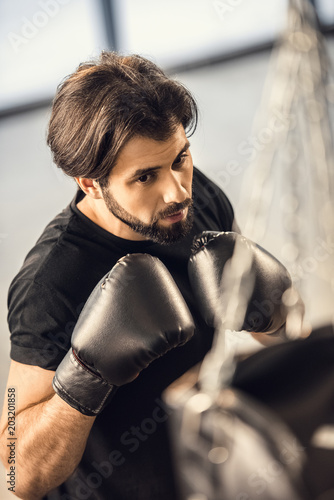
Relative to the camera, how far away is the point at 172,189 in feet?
2.82

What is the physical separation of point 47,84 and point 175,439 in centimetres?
70

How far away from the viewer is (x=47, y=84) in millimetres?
1000

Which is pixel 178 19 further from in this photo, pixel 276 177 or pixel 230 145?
pixel 276 177

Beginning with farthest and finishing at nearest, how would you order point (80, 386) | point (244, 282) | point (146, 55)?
point (146, 55) < point (244, 282) < point (80, 386)

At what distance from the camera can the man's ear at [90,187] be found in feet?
2.82

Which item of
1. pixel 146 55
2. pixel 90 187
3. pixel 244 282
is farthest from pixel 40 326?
pixel 146 55

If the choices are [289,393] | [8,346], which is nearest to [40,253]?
[8,346]

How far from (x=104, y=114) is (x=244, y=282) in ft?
1.20

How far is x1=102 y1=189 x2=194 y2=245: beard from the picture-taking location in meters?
0.87

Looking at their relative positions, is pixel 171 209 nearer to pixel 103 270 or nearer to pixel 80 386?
pixel 103 270

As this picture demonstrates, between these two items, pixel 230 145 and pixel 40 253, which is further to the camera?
pixel 230 145

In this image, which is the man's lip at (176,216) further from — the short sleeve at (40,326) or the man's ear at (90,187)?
the short sleeve at (40,326)

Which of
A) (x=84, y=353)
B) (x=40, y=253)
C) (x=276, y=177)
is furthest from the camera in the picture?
(x=276, y=177)

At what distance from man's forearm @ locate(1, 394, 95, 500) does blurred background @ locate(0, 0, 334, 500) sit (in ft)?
0.41
